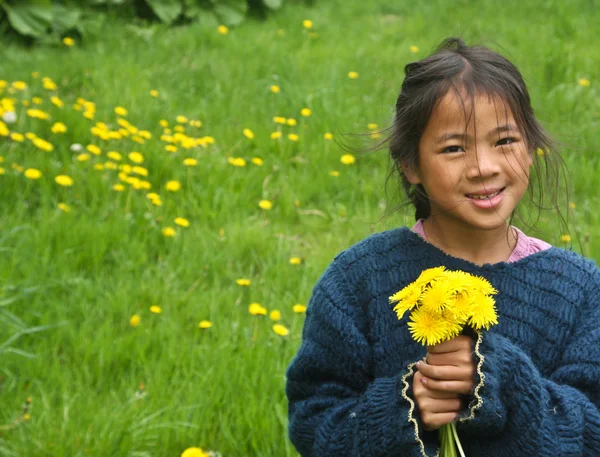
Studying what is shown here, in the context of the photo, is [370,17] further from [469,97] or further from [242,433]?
[469,97]

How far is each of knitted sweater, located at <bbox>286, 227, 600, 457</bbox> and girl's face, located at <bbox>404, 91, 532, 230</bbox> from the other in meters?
0.12

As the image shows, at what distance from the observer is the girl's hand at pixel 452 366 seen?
1488 millimetres

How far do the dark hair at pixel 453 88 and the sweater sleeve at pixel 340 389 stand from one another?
27 centimetres

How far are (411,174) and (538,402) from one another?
50 cm

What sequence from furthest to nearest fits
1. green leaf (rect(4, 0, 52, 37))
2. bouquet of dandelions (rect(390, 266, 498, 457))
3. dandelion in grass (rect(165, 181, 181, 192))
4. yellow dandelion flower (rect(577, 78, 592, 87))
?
green leaf (rect(4, 0, 52, 37))
yellow dandelion flower (rect(577, 78, 592, 87))
dandelion in grass (rect(165, 181, 181, 192))
bouquet of dandelions (rect(390, 266, 498, 457))

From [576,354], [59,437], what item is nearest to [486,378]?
[576,354]

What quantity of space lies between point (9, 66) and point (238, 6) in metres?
1.84

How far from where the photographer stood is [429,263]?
1788 millimetres

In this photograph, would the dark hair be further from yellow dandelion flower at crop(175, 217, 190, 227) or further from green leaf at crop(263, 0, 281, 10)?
green leaf at crop(263, 0, 281, 10)

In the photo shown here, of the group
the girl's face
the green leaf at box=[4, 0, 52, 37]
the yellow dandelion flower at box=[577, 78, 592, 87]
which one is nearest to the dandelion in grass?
the green leaf at box=[4, 0, 52, 37]

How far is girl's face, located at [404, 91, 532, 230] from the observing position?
1.68 metres

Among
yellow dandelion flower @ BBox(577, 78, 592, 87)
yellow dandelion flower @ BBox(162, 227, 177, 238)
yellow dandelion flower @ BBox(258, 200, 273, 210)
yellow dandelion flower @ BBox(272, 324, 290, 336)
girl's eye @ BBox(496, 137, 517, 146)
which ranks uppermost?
girl's eye @ BBox(496, 137, 517, 146)

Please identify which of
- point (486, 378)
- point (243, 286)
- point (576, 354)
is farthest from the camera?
point (243, 286)

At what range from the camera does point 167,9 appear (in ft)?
19.8
